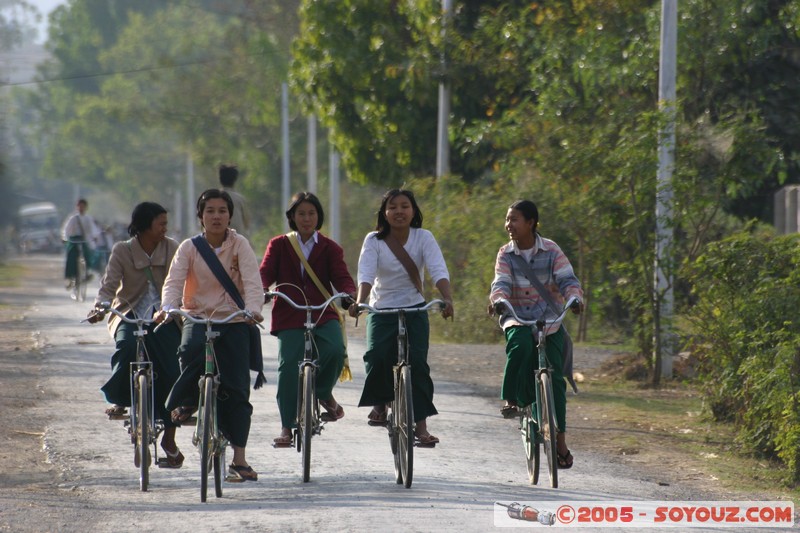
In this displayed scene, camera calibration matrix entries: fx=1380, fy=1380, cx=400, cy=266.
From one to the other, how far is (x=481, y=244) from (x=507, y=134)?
2350 millimetres

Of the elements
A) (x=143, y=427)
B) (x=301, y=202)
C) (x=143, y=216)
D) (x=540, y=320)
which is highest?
(x=301, y=202)

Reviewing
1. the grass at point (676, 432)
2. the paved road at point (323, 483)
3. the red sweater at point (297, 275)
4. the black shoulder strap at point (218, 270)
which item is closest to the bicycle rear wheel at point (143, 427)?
the paved road at point (323, 483)

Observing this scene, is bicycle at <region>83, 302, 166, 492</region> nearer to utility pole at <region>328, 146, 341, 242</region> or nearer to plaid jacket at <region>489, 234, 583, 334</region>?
plaid jacket at <region>489, 234, 583, 334</region>

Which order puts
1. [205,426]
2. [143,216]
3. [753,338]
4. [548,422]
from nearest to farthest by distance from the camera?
[205,426] < [548,422] < [143,216] < [753,338]

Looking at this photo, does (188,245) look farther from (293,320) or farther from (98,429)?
(98,429)

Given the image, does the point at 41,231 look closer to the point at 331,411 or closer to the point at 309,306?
the point at 331,411

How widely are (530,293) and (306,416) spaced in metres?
1.57

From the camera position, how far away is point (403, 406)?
27.2 ft

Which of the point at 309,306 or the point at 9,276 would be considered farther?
the point at 9,276

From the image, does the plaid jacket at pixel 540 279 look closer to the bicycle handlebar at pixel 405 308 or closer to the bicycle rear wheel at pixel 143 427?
the bicycle handlebar at pixel 405 308

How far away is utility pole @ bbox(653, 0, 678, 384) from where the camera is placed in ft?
44.5

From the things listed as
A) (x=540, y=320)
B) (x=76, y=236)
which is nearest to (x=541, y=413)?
(x=540, y=320)

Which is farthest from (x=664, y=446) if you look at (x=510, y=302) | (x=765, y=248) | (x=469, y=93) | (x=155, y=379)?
(x=469, y=93)

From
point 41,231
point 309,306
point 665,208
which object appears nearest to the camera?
point 309,306
